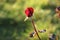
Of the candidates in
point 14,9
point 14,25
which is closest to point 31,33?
point 14,25

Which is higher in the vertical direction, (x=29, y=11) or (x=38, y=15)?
(x=29, y=11)

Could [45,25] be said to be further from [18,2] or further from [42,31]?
[18,2]

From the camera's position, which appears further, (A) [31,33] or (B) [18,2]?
(B) [18,2]

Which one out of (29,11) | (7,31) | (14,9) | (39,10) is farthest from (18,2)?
(29,11)

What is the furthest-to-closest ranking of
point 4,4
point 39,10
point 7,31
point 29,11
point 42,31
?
point 4,4
point 39,10
point 7,31
point 42,31
point 29,11

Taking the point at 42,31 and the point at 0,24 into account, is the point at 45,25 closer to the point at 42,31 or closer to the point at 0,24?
the point at 42,31

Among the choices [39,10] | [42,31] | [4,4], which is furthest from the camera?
[4,4]
